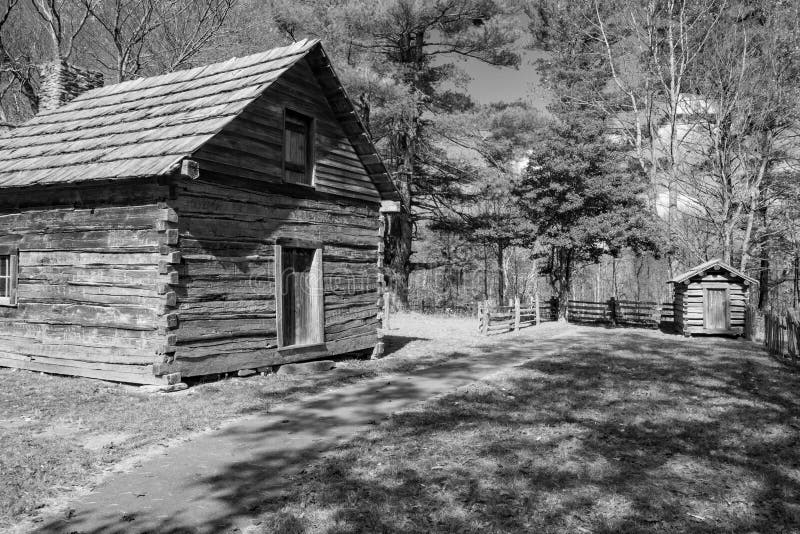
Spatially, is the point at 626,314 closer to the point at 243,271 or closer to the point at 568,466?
the point at 243,271

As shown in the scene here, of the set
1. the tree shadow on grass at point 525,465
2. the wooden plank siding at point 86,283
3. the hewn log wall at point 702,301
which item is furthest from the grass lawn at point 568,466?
the hewn log wall at point 702,301

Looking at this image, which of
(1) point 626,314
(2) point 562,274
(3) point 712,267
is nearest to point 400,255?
(2) point 562,274

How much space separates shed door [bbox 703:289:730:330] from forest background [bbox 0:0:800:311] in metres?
5.26

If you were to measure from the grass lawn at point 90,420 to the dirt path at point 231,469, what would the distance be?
14.5 inches

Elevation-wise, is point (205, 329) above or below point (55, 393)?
above

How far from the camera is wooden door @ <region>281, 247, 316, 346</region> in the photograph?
12.8 m

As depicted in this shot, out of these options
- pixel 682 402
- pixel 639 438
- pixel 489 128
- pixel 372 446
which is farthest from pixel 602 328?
pixel 372 446

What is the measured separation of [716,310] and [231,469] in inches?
827

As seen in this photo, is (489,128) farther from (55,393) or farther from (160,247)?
(55,393)

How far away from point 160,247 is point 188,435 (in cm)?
393

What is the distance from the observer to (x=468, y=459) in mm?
6727

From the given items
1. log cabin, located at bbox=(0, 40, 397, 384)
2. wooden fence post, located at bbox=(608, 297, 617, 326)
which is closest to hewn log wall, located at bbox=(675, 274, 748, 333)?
wooden fence post, located at bbox=(608, 297, 617, 326)

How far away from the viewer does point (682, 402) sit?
9906 millimetres

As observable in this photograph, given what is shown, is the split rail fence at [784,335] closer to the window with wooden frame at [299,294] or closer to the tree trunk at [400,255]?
the window with wooden frame at [299,294]
